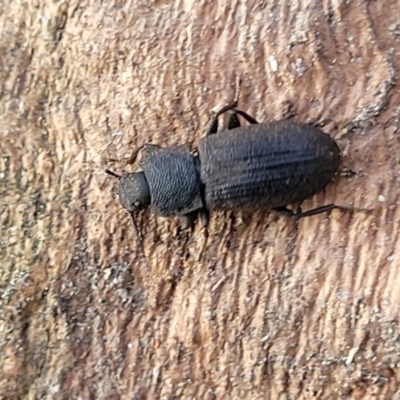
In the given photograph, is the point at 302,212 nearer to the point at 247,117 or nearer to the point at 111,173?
the point at 247,117

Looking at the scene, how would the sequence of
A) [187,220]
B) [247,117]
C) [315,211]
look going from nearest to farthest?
[315,211], [247,117], [187,220]

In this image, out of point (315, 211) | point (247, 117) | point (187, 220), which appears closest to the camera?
point (315, 211)

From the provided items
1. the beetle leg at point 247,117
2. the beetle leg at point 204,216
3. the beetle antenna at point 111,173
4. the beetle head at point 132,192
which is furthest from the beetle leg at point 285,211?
the beetle antenna at point 111,173

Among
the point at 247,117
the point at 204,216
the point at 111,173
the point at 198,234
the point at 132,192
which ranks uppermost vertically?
the point at 247,117

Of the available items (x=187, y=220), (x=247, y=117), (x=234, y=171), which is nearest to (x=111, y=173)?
(x=187, y=220)

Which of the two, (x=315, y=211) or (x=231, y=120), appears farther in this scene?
(x=231, y=120)

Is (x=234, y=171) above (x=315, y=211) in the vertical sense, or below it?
above

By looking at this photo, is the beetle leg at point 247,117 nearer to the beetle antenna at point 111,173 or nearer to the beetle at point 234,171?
the beetle at point 234,171
